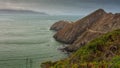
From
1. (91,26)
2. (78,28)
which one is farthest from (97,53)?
(78,28)

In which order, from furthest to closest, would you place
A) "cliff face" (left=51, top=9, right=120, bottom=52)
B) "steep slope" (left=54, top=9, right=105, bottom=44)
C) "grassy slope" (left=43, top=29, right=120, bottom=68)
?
"steep slope" (left=54, top=9, right=105, bottom=44) → "cliff face" (left=51, top=9, right=120, bottom=52) → "grassy slope" (left=43, top=29, right=120, bottom=68)

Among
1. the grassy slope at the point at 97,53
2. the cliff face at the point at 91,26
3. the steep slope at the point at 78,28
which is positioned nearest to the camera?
the grassy slope at the point at 97,53

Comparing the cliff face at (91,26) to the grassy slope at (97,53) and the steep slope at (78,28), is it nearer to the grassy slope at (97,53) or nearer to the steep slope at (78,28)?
the steep slope at (78,28)

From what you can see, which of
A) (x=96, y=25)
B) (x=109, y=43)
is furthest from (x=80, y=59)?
(x=96, y=25)

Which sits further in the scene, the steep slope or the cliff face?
the steep slope

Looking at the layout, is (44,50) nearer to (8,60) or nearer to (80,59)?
(8,60)

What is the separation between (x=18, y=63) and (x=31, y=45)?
26.7 metres

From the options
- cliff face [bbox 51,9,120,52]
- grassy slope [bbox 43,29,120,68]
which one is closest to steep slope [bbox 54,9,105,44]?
cliff face [bbox 51,9,120,52]

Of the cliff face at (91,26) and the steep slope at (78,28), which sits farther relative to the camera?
the steep slope at (78,28)

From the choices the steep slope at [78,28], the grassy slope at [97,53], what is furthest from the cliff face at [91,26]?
the grassy slope at [97,53]

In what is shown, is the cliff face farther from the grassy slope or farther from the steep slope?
the grassy slope

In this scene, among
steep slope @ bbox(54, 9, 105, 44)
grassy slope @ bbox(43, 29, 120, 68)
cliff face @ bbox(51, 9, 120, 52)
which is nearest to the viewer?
grassy slope @ bbox(43, 29, 120, 68)

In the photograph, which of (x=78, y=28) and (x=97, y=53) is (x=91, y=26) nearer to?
(x=78, y=28)

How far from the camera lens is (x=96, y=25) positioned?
100375 millimetres
